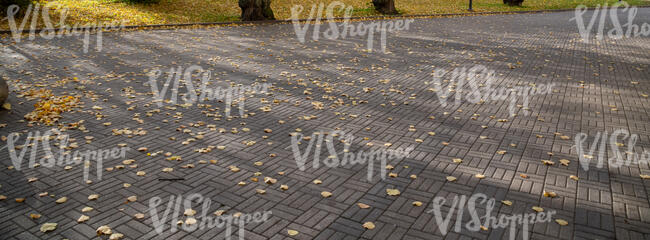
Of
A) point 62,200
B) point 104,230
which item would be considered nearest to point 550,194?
point 104,230

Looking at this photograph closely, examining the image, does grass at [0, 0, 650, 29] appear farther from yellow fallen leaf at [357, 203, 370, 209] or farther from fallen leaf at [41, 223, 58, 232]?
yellow fallen leaf at [357, 203, 370, 209]

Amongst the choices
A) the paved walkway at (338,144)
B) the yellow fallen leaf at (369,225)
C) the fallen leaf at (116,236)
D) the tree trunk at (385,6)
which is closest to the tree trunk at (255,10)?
the tree trunk at (385,6)

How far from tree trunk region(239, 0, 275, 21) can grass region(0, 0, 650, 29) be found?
2.48ft

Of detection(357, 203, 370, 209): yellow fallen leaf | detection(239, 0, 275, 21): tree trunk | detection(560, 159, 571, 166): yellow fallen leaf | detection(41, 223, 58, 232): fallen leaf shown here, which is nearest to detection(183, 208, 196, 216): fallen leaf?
detection(41, 223, 58, 232): fallen leaf

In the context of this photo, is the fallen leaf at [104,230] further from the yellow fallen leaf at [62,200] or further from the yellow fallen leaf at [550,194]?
the yellow fallen leaf at [550,194]

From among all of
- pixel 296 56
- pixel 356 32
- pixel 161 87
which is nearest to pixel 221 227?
pixel 161 87

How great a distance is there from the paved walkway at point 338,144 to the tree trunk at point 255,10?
7417mm

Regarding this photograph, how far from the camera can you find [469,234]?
4535 millimetres

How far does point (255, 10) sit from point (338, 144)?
618 inches

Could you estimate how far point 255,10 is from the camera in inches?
835

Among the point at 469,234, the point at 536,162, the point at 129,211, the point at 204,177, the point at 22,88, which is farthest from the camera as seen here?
the point at 22,88

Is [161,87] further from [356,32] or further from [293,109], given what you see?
[356,32]

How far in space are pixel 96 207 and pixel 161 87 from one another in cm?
530

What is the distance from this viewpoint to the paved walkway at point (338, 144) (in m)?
4.81
